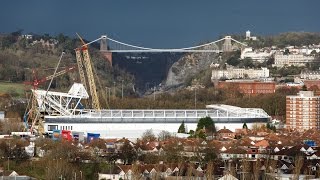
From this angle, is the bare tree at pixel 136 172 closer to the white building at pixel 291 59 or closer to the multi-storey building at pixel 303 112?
the multi-storey building at pixel 303 112

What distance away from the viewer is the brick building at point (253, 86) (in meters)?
56.1

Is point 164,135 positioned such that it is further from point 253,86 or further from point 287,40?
point 287,40

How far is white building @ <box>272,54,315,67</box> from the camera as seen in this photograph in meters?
68.8

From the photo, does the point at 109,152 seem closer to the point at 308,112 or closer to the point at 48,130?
the point at 48,130

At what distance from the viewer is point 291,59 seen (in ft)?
227

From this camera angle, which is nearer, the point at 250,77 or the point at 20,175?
the point at 20,175

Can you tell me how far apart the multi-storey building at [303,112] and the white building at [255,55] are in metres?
28.6

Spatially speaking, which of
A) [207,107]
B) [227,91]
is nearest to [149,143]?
[207,107]

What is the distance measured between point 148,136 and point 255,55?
36623 millimetres

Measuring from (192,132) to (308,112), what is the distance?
268 inches

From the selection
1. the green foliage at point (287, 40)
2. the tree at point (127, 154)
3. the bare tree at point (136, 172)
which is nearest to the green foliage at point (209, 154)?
the tree at point (127, 154)

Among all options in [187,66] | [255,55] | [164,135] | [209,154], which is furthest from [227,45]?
[209,154]

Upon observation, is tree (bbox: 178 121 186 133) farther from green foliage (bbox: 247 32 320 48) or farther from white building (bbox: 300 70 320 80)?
green foliage (bbox: 247 32 320 48)

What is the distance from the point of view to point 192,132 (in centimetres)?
3672
